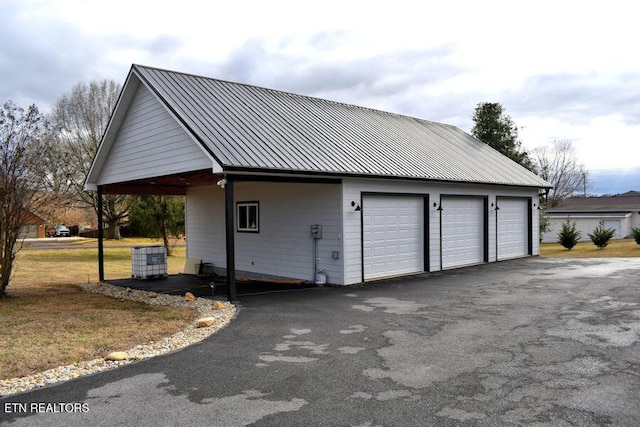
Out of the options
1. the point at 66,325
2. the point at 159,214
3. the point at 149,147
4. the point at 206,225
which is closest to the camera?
the point at 66,325

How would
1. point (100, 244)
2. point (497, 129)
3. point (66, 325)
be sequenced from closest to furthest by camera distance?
point (66, 325)
point (100, 244)
point (497, 129)

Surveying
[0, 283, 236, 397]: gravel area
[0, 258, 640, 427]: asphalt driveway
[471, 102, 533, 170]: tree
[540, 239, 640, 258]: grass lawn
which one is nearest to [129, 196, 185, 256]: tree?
[0, 283, 236, 397]: gravel area

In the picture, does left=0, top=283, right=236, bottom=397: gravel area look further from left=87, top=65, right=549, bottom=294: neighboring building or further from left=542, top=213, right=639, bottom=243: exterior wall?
left=542, top=213, right=639, bottom=243: exterior wall

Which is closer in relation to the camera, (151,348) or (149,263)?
(151,348)

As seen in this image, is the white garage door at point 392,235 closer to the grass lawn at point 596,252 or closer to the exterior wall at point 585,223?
the grass lawn at point 596,252

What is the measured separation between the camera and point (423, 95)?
915 inches

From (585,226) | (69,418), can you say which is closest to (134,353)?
(69,418)

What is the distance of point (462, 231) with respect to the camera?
50.6ft

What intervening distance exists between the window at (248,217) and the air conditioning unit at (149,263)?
2.66m

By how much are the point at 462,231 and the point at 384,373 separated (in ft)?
36.0

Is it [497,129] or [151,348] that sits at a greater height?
[497,129]

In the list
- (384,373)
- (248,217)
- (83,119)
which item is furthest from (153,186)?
(83,119)

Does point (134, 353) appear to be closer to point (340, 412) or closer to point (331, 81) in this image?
point (340, 412)

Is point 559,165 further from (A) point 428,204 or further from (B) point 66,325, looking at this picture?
(B) point 66,325
